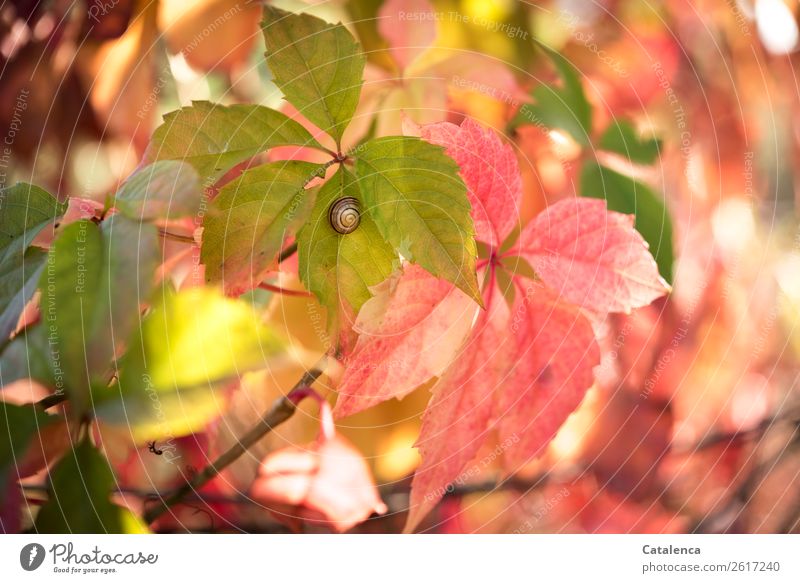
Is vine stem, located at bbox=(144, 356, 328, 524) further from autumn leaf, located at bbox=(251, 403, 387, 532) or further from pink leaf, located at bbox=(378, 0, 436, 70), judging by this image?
pink leaf, located at bbox=(378, 0, 436, 70)

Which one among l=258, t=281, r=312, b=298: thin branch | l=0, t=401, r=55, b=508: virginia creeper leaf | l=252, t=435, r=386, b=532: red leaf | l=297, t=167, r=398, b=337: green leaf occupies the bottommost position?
l=252, t=435, r=386, b=532: red leaf

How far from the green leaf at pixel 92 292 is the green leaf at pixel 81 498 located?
0.03 meters

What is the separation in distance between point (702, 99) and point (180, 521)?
0.39m

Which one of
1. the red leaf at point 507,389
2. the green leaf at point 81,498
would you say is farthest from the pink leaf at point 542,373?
the green leaf at point 81,498

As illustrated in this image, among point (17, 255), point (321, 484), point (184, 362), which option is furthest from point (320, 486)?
point (17, 255)

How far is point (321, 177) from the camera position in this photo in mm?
385

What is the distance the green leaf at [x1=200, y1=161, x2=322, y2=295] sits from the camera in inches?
15.1

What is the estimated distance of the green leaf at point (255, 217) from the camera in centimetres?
38

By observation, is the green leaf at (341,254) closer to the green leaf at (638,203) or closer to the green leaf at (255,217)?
the green leaf at (255,217)

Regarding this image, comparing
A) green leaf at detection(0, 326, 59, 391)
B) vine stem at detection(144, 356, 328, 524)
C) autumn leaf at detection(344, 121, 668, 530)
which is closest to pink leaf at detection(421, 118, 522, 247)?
autumn leaf at detection(344, 121, 668, 530)

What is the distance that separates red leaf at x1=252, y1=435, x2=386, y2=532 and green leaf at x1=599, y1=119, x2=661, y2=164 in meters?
0.23

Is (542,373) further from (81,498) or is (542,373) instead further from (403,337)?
(81,498)
